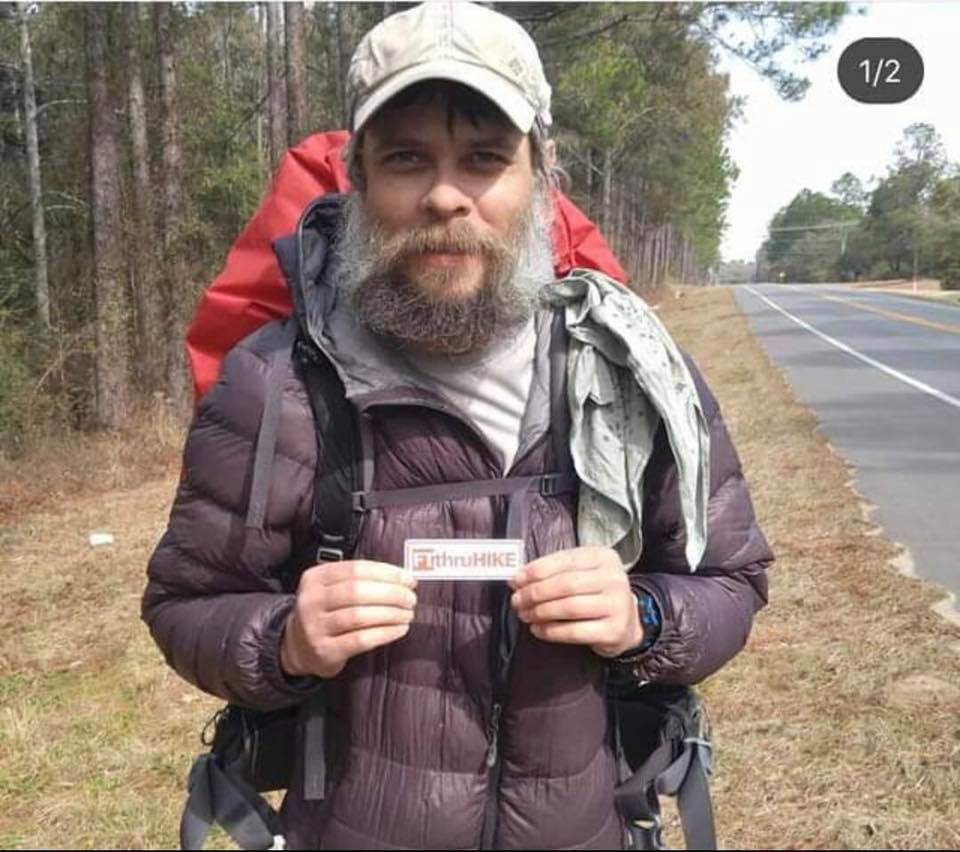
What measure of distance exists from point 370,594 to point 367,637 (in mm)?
55

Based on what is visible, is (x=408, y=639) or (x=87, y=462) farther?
(x=87, y=462)

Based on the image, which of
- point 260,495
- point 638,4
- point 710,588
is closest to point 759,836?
point 710,588

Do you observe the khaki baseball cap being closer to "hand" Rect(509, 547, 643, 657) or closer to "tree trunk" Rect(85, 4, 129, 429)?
"hand" Rect(509, 547, 643, 657)

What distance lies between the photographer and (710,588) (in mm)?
1321

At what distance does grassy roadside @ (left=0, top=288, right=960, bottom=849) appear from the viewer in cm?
304

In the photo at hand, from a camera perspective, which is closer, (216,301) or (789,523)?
(216,301)

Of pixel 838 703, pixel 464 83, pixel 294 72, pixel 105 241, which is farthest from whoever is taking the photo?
pixel 294 72

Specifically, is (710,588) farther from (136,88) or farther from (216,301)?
(136,88)

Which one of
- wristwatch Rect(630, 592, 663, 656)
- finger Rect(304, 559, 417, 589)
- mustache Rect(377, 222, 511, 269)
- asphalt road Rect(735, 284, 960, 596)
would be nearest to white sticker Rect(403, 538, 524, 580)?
finger Rect(304, 559, 417, 589)

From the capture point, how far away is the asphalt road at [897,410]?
6031 mm

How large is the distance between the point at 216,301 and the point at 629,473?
80 centimetres

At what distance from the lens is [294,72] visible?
1118 cm

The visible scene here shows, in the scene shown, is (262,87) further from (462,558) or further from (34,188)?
(462,558)

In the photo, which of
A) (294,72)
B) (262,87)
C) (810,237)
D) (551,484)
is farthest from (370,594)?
(810,237)
